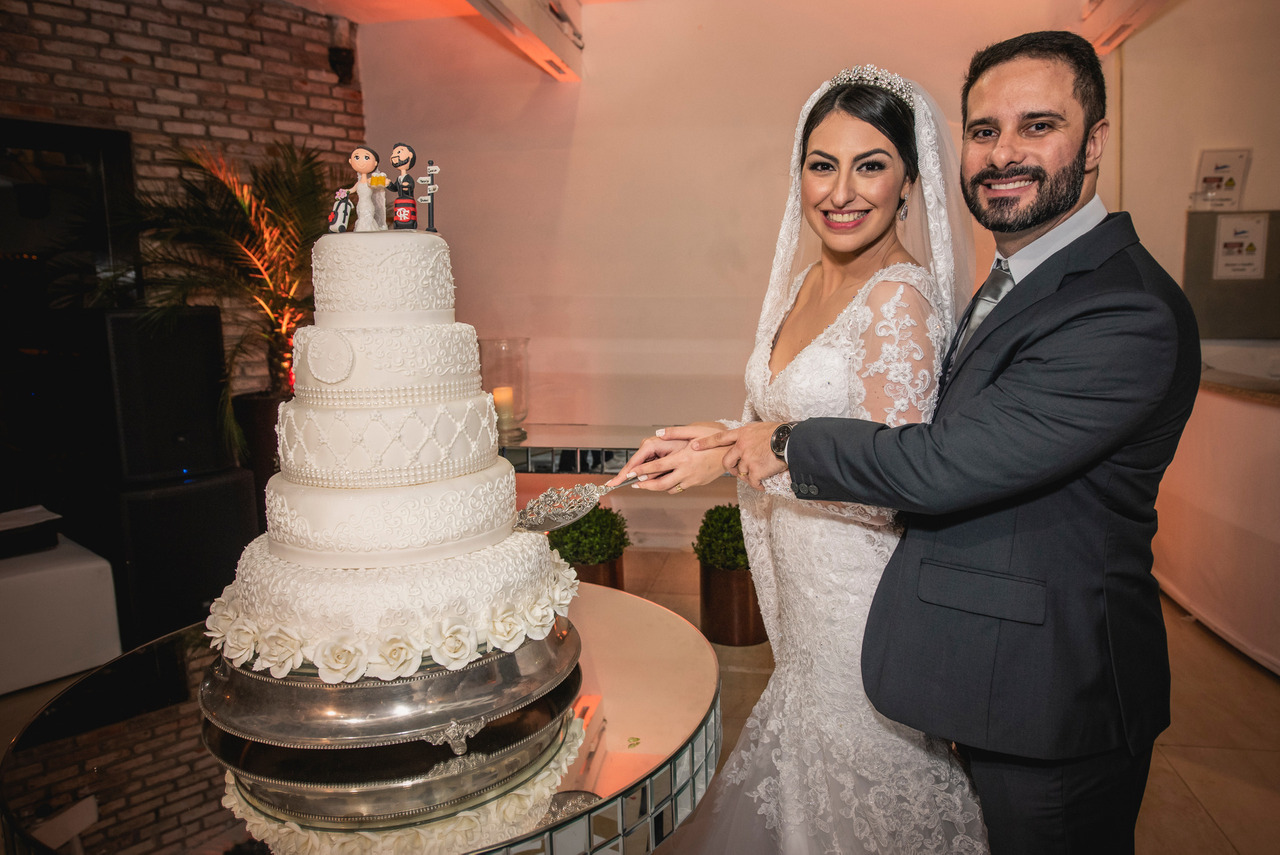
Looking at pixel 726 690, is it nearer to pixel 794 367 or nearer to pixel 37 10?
pixel 794 367

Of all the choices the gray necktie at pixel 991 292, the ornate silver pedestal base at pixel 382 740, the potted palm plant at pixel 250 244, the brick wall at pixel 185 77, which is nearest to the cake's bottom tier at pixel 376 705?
the ornate silver pedestal base at pixel 382 740

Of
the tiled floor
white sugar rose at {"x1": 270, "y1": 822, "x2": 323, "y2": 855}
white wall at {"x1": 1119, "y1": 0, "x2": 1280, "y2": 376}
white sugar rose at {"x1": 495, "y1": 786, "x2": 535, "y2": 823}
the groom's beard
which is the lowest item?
the tiled floor

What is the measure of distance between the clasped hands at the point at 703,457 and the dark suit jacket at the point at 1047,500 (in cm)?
23

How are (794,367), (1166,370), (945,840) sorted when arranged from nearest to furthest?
(1166,370) < (945,840) < (794,367)

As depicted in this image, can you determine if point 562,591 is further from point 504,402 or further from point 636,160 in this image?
point 636,160

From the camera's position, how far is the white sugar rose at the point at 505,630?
1745 millimetres

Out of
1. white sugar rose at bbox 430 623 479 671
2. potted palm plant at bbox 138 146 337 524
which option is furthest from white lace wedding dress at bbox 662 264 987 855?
potted palm plant at bbox 138 146 337 524

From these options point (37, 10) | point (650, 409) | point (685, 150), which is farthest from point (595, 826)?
point (37, 10)

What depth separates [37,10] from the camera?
181 inches

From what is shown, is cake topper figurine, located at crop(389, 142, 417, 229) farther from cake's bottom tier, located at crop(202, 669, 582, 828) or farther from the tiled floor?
the tiled floor

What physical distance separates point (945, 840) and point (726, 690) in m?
2.08

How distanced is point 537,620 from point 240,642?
0.63m

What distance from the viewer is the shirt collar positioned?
4.99ft

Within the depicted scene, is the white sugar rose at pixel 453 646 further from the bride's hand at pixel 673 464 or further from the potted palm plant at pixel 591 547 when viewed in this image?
the potted palm plant at pixel 591 547
